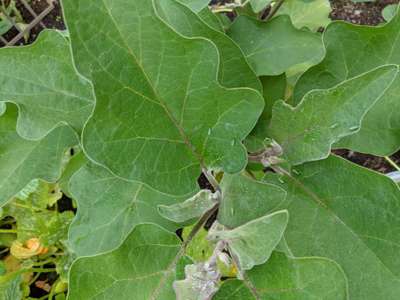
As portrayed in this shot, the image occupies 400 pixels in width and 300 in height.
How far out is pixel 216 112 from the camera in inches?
22.8

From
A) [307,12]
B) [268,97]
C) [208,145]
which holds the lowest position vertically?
[307,12]

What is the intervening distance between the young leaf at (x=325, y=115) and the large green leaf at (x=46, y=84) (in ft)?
0.84

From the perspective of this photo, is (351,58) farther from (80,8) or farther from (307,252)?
(80,8)

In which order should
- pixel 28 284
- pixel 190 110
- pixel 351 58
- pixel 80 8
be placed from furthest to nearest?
pixel 28 284 < pixel 351 58 < pixel 190 110 < pixel 80 8

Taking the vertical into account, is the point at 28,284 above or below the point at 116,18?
below

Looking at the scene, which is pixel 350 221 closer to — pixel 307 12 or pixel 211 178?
pixel 211 178

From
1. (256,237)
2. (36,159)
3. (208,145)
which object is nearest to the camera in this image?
(256,237)

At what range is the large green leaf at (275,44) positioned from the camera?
77cm

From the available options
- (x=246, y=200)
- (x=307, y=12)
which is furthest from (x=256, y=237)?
(x=307, y=12)

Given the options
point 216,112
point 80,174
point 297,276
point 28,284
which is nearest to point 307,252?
point 297,276

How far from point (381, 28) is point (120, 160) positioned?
0.36 meters

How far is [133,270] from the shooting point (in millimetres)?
618

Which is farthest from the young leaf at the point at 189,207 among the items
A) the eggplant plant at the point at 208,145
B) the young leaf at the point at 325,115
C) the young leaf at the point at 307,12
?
the young leaf at the point at 307,12

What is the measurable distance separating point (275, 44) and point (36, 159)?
37 cm
